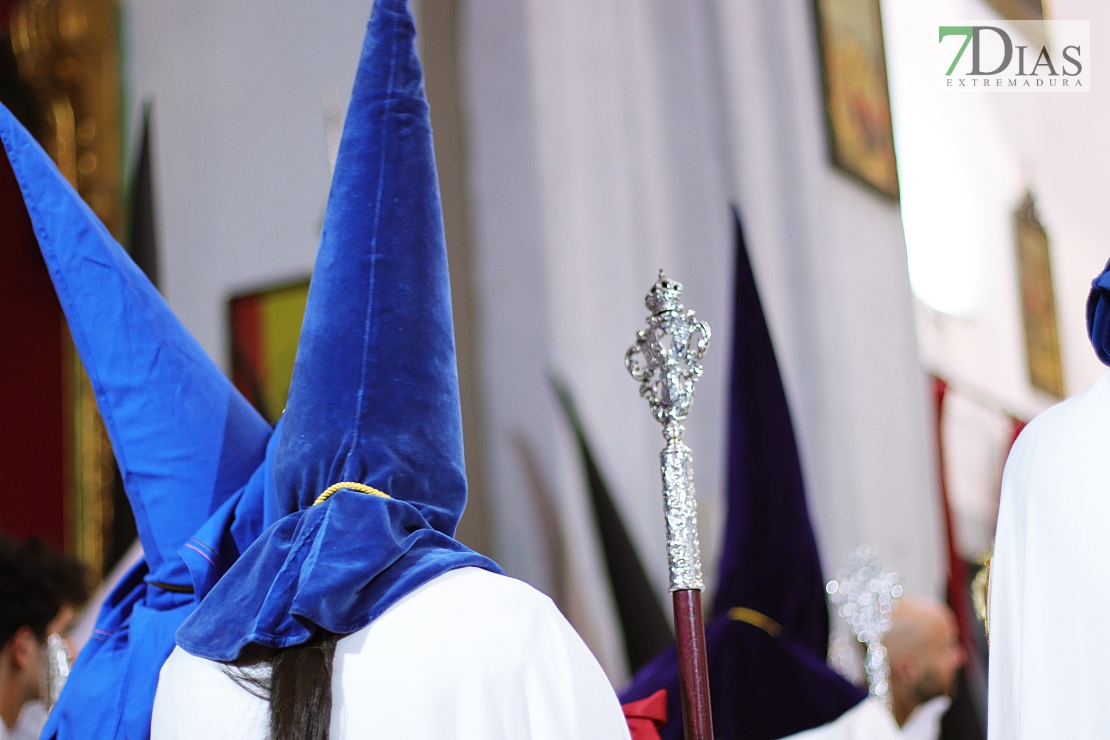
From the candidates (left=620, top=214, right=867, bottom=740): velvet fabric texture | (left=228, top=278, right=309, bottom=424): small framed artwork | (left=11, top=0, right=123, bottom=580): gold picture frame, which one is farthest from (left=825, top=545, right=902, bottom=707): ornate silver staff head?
(left=11, top=0, right=123, bottom=580): gold picture frame

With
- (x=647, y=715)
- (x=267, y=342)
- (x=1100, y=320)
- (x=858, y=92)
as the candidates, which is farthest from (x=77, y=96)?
(x=1100, y=320)

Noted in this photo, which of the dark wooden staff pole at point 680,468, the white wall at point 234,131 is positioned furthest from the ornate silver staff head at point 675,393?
the white wall at point 234,131

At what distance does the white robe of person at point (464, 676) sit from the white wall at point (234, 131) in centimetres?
252

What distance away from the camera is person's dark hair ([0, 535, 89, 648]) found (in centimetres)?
230

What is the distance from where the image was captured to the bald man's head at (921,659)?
92.1 inches

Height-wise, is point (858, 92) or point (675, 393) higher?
point (858, 92)

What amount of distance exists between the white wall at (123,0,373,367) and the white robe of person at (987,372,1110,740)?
268 cm

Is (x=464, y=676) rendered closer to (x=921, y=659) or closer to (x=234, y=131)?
(x=921, y=659)

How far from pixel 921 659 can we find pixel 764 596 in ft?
2.33

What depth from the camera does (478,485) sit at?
3.19 meters

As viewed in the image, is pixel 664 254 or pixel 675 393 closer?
pixel 675 393

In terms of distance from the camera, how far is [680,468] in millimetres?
1406

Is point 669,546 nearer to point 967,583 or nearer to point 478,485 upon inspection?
point 967,583

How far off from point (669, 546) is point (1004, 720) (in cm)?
43
